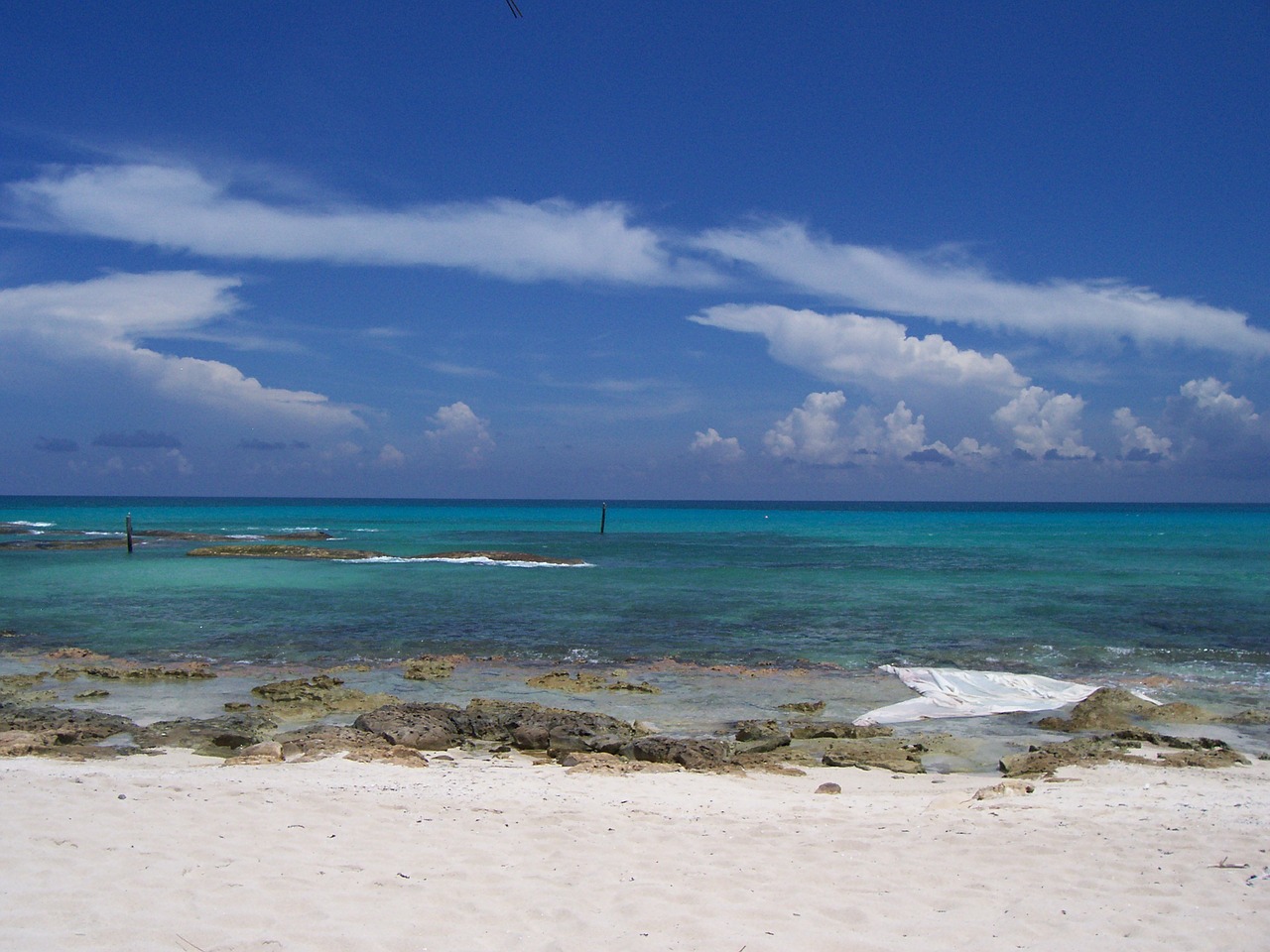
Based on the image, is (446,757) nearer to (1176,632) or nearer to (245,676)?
(245,676)

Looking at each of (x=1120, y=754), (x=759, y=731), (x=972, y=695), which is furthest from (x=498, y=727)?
(x=1120, y=754)

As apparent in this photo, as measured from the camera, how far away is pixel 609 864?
6.33m

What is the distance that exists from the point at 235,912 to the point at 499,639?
14276mm

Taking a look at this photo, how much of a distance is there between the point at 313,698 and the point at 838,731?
26.1 feet

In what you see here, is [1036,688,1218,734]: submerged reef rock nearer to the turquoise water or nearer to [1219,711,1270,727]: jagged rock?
[1219,711,1270,727]: jagged rock

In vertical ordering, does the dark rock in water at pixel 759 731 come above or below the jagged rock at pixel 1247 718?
above

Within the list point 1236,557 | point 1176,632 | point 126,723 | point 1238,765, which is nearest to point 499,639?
point 126,723

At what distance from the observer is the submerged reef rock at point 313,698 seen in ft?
41.4

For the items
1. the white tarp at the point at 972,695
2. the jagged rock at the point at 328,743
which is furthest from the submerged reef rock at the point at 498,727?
the white tarp at the point at 972,695

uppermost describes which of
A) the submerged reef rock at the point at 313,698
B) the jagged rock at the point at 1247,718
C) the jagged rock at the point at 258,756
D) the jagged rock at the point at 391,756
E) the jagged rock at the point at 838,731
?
the jagged rock at the point at 258,756

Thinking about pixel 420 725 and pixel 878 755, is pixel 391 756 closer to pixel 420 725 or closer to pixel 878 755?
pixel 420 725

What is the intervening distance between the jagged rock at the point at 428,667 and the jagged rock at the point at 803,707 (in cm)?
618

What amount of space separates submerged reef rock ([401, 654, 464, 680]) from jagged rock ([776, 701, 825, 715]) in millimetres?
6183

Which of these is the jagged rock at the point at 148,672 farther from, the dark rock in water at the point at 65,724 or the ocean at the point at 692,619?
the dark rock in water at the point at 65,724
